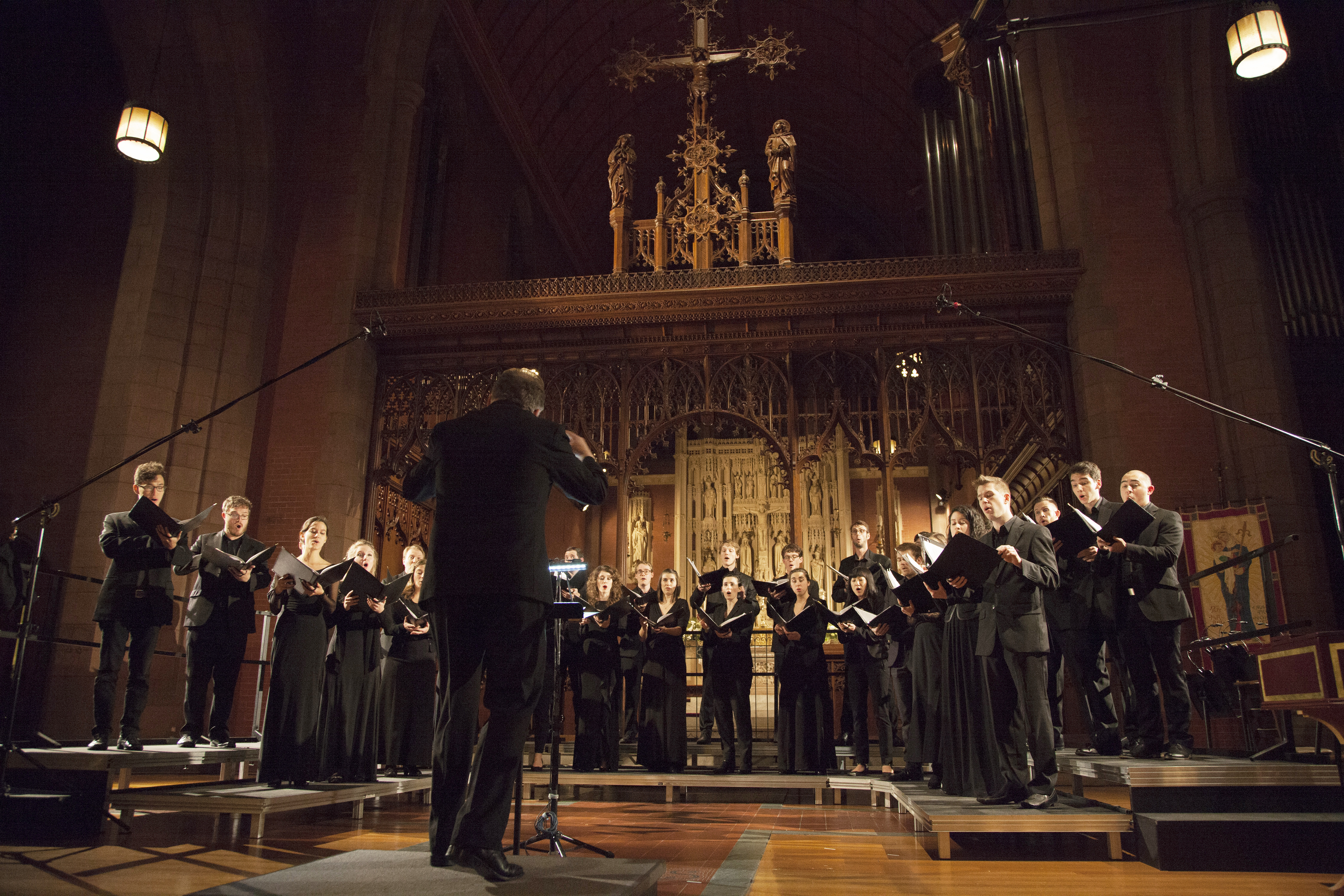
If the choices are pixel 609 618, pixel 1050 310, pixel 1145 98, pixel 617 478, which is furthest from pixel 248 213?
pixel 1145 98

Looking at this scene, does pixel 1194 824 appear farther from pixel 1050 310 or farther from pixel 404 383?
pixel 404 383

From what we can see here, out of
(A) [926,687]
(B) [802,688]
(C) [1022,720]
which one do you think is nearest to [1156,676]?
(A) [926,687]

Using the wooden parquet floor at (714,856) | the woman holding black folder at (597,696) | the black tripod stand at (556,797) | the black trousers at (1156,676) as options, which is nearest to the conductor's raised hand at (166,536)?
the wooden parquet floor at (714,856)

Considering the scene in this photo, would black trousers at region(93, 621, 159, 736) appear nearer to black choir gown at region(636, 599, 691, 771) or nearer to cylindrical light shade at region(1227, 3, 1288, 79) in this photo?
black choir gown at region(636, 599, 691, 771)

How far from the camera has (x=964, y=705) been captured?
178 inches

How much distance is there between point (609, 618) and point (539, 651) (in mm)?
4041

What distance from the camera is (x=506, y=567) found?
8.76 feet

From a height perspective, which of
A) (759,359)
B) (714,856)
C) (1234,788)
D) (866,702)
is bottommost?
(714,856)

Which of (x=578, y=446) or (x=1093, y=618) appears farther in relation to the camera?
(x=1093, y=618)

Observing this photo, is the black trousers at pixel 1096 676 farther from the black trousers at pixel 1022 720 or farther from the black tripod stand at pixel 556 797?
the black tripod stand at pixel 556 797

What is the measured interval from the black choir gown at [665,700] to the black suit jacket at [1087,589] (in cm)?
261

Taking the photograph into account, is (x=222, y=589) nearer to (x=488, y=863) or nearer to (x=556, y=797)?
(x=556, y=797)

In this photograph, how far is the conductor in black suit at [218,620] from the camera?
5395mm

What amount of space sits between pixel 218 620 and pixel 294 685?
80 centimetres
